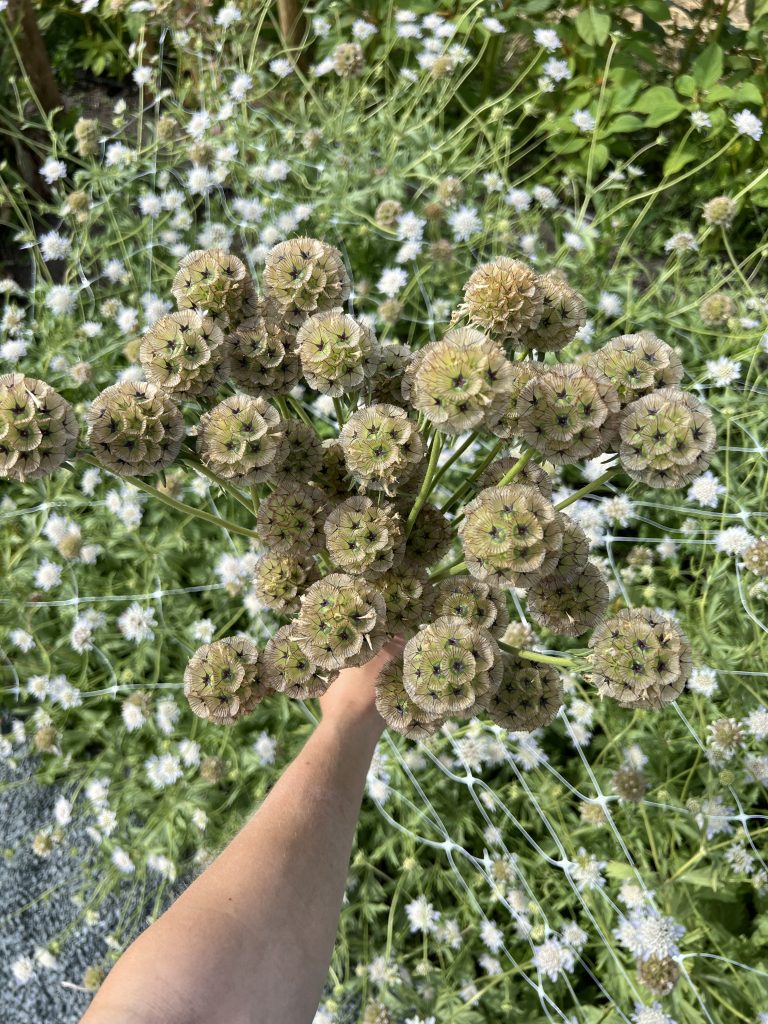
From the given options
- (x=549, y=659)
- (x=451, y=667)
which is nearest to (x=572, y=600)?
(x=549, y=659)

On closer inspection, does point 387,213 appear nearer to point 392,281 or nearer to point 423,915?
point 392,281

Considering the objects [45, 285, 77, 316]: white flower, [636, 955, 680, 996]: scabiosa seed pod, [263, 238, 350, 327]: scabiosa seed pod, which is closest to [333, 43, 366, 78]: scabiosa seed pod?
[45, 285, 77, 316]: white flower

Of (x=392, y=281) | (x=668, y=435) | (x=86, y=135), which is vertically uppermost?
(x=86, y=135)

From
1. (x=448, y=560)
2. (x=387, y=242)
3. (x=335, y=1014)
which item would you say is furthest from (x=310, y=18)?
(x=335, y=1014)

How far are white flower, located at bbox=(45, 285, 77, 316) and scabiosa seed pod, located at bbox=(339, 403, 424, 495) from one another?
147cm

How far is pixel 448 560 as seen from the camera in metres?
1.70

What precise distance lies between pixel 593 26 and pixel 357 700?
210 centimetres

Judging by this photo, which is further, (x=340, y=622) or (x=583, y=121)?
(x=583, y=121)

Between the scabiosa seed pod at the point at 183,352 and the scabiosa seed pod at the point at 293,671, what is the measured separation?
0.29 meters

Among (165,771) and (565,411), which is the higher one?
(565,411)

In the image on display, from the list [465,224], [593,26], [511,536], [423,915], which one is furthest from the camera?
[593,26]

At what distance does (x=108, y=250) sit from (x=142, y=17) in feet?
2.76

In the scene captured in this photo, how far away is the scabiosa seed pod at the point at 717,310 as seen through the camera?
1.81m

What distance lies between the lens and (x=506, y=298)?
786 mm
